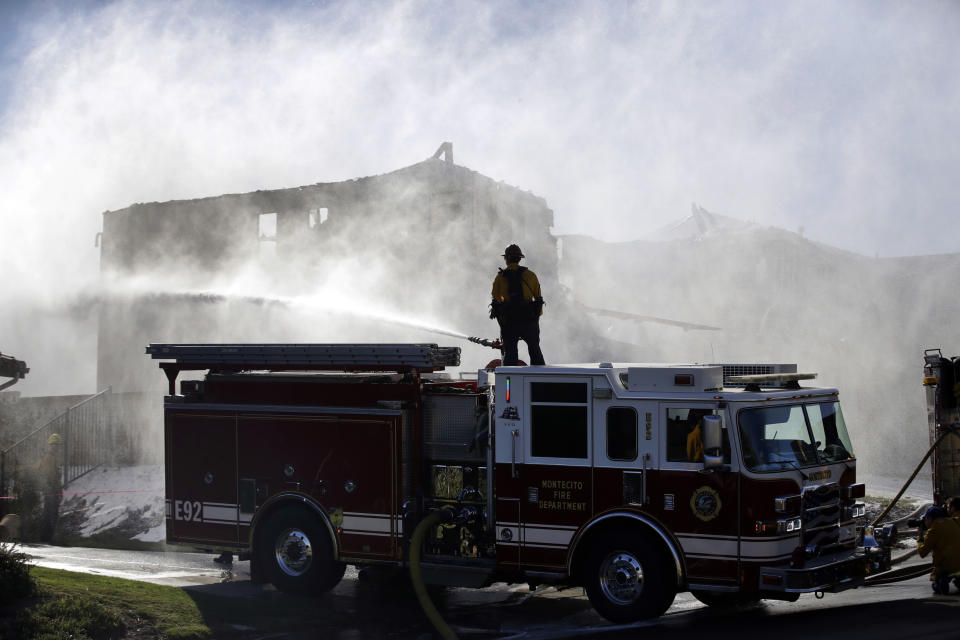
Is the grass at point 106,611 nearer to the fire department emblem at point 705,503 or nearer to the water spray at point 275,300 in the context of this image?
the fire department emblem at point 705,503

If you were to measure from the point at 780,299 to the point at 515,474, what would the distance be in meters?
21.5

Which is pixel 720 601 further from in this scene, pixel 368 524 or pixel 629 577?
pixel 368 524

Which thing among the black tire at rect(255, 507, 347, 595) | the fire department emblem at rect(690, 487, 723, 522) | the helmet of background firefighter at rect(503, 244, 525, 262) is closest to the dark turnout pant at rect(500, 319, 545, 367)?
the helmet of background firefighter at rect(503, 244, 525, 262)

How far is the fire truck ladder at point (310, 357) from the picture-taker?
971 cm

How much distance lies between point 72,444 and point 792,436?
56.7 feet

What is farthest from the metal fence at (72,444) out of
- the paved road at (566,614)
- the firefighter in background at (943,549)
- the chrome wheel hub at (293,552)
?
the firefighter in background at (943,549)

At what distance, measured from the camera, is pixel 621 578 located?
28.0ft

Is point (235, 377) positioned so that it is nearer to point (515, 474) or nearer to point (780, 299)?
point (515, 474)

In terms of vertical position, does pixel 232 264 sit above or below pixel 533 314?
above

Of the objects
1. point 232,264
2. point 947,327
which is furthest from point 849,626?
point 232,264

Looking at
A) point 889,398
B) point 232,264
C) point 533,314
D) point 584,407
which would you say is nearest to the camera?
point 584,407

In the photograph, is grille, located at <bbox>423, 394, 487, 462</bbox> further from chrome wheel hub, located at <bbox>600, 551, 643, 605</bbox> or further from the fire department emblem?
the fire department emblem

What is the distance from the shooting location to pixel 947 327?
26703 mm

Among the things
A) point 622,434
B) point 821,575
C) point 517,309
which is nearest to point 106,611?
point 622,434
